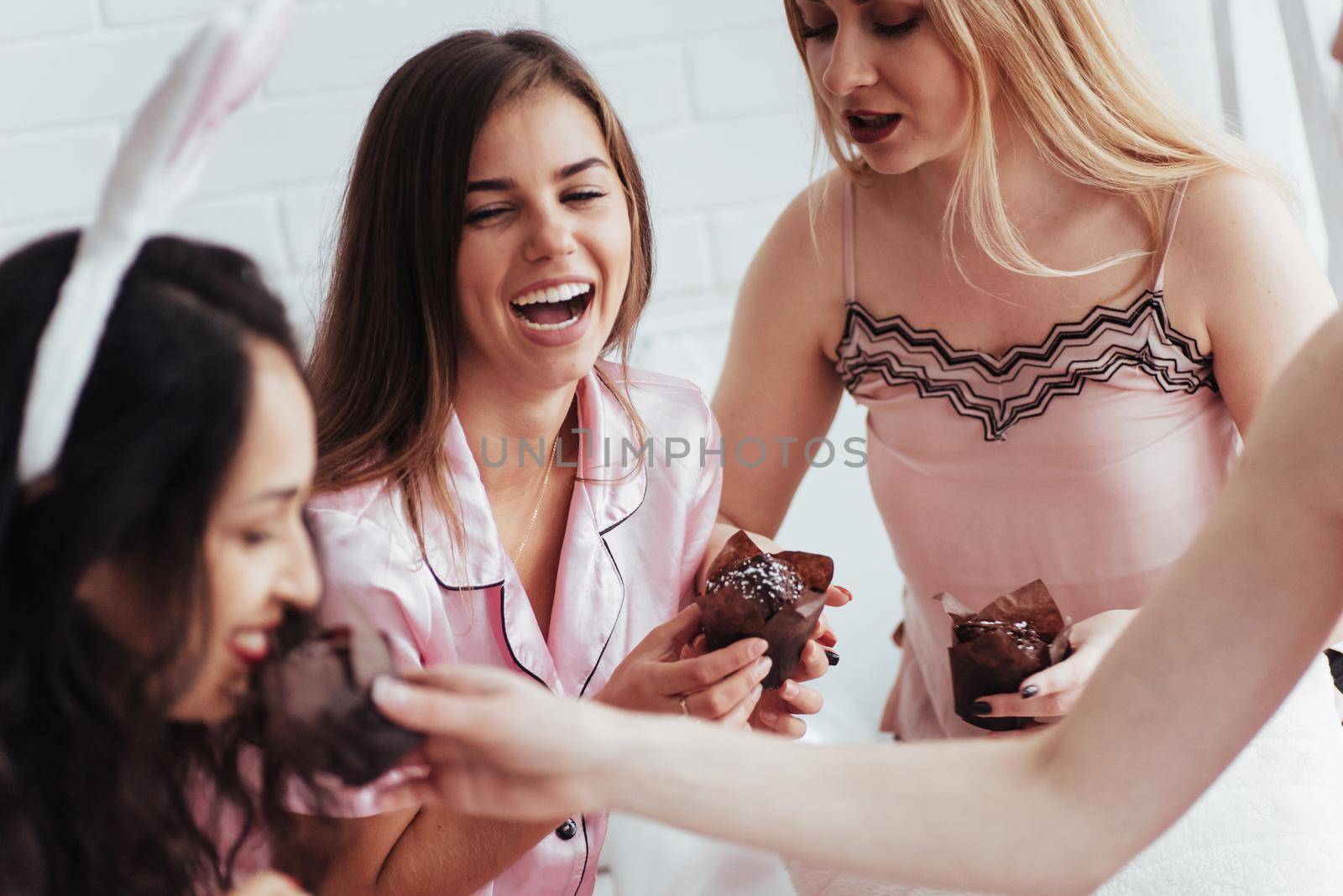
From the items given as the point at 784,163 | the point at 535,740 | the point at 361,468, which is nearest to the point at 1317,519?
the point at 535,740

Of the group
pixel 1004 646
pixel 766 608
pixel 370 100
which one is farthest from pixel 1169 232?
pixel 370 100

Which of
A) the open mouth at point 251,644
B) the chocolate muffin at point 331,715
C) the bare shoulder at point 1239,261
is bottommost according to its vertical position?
Answer: the chocolate muffin at point 331,715

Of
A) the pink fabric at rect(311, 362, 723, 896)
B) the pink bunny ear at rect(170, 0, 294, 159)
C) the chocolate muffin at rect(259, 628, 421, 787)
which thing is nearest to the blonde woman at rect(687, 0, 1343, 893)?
the pink fabric at rect(311, 362, 723, 896)

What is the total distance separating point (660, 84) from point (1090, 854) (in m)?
1.78

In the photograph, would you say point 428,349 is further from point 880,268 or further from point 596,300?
point 880,268

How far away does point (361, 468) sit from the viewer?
51.1 inches

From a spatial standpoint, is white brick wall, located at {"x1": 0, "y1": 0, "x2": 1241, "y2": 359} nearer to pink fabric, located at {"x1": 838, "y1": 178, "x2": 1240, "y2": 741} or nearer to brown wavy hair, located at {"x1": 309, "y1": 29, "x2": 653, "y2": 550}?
pink fabric, located at {"x1": 838, "y1": 178, "x2": 1240, "y2": 741}

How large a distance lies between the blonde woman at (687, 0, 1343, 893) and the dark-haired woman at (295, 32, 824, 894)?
320 millimetres

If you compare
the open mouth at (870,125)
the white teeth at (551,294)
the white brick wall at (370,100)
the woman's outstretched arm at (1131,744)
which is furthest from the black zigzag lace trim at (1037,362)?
the white brick wall at (370,100)

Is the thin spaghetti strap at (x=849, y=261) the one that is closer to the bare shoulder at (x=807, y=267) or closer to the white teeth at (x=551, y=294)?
the bare shoulder at (x=807, y=267)

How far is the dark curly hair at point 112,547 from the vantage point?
72 cm

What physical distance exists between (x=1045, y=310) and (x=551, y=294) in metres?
0.60

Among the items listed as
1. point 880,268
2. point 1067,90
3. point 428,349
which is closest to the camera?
point 428,349

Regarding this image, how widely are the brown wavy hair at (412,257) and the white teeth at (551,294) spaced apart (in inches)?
2.7
